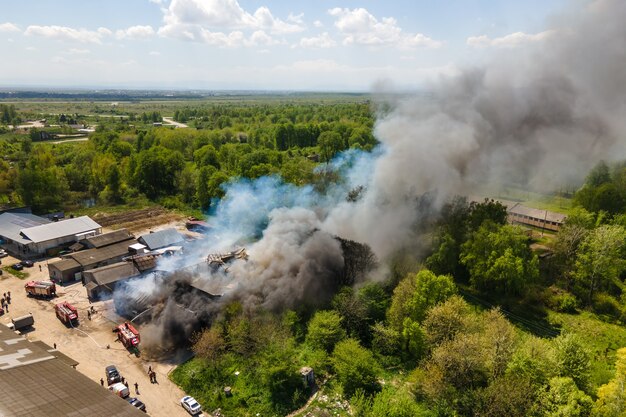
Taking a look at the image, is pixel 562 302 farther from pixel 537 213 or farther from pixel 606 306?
pixel 537 213

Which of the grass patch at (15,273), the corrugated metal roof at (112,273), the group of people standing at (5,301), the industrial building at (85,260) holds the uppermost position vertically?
the corrugated metal roof at (112,273)

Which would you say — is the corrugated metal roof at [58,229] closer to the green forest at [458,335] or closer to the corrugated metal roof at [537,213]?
the green forest at [458,335]

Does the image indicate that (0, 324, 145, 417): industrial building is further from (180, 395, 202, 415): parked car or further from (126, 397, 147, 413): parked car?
(180, 395, 202, 415): parked car

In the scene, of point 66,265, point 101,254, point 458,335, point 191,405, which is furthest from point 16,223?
point 458,335

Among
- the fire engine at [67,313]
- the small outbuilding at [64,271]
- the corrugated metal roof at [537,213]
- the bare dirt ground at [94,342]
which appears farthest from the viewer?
the corrugated metal roof at [537,213]

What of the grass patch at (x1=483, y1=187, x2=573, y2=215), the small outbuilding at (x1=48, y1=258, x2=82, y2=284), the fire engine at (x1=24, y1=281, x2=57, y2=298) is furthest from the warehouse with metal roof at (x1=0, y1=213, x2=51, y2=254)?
the grass patch at (x1=483, y1=187, x2=573, y2=215)

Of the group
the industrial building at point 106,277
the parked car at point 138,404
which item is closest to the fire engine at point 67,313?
the industrial building at point 106,277
